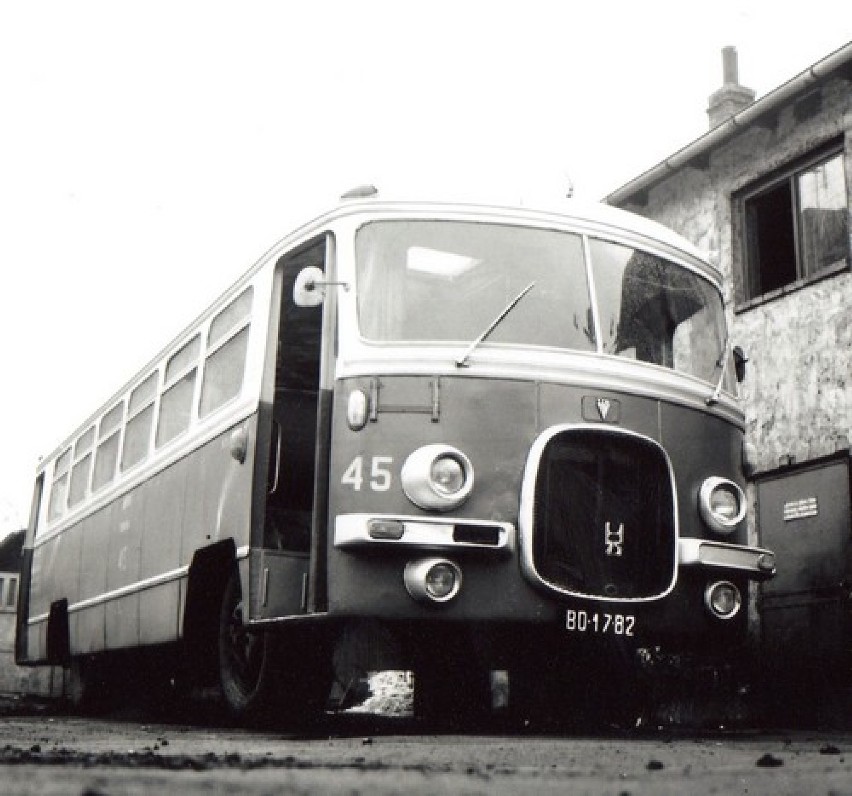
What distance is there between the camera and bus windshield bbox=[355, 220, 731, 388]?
7.14 m

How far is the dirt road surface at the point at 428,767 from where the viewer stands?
121 inches

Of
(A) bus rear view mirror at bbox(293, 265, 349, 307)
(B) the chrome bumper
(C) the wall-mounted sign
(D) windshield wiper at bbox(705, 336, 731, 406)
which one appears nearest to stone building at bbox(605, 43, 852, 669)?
(C) the wall-mounted sign

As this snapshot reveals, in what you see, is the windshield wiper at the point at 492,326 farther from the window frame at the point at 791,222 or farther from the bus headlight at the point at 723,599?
the window frame at the point at 791,222

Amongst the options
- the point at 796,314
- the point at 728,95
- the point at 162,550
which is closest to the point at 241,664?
the point at 162,550

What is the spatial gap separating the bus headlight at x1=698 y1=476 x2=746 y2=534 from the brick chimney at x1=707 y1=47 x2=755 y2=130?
1008 cm

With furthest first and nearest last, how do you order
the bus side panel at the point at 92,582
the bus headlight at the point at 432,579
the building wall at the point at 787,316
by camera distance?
the building wall at the point at 787,316 → the bus side panel at the point at 92,582 → the bus headlight at the point at 432,579

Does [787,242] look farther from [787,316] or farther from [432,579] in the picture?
[432,579]

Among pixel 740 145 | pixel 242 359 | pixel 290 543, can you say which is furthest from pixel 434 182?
pixel 740 145

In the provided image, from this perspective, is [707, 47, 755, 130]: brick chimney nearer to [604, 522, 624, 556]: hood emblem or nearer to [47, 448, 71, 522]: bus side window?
[47, 448, 71, 522]: bus side window

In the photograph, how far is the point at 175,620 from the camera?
8781 millimetres

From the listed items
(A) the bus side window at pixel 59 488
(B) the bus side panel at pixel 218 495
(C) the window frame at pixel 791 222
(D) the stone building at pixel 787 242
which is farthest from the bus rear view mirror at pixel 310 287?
(A) the bus side window at pixel 59 488

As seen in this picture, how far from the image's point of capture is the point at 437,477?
661 centimetres

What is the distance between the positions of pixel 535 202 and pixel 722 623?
8.13 ft

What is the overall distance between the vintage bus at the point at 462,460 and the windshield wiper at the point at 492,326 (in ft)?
0.05
